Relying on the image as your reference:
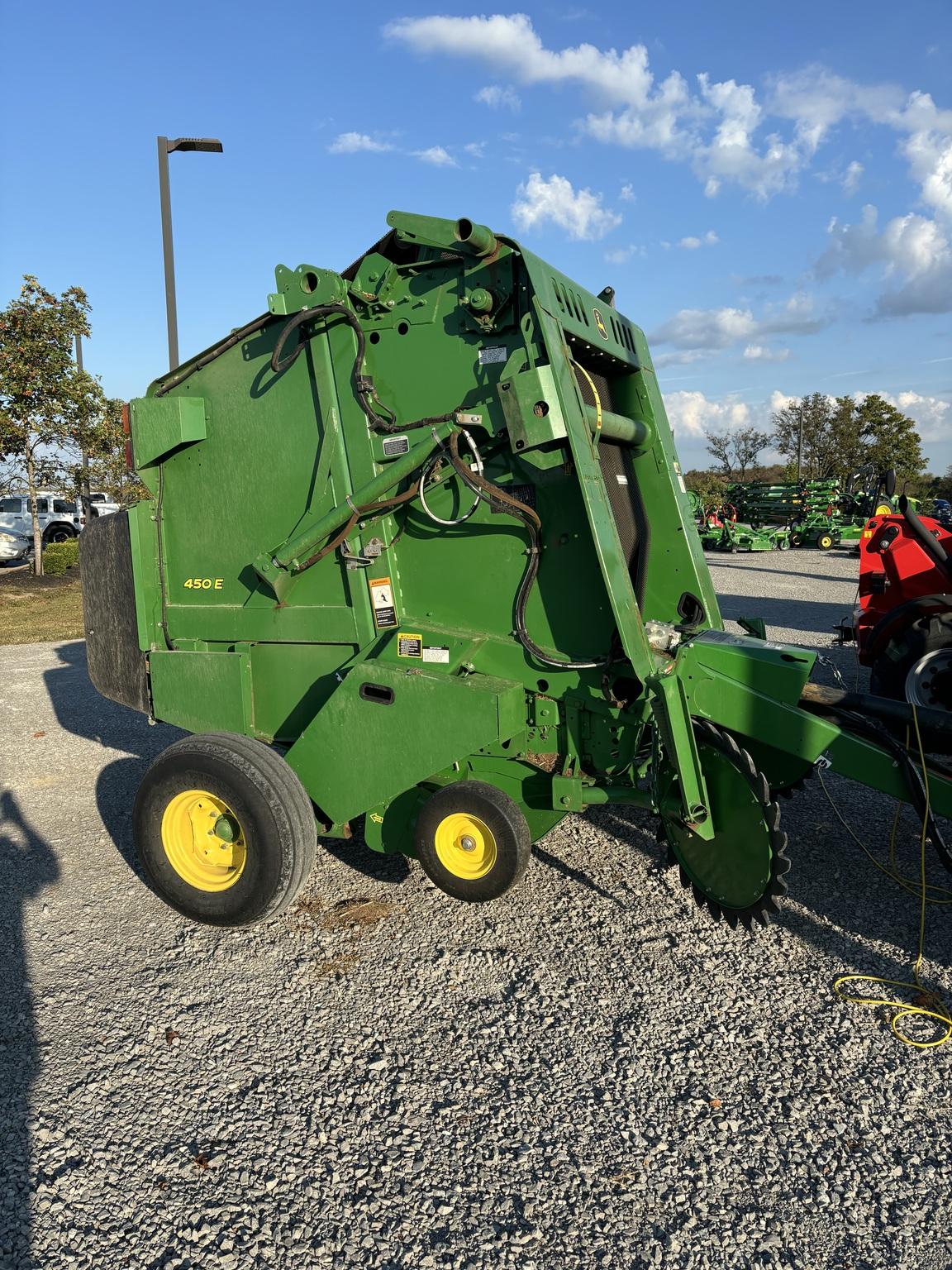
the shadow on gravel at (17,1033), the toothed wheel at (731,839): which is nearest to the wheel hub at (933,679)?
the toothed wheel at (731,839)

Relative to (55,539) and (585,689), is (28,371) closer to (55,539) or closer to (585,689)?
(55,539)

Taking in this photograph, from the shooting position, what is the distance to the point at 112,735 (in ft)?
23.6

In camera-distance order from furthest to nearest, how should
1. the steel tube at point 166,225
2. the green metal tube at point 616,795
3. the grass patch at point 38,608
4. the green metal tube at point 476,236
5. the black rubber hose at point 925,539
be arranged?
the grass patch at point 38,608, the steel tube at point 166,225, the black rubber hose at point 925,539, the green metal tube at point 616,795, the green metal tube at point 476,236

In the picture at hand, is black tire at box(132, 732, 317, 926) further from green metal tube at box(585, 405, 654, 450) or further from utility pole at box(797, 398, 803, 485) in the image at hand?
utility pole at box(797, 398, 803, 485)

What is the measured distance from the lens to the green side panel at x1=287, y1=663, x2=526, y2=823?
3426mm

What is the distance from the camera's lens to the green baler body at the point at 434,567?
3381 mm

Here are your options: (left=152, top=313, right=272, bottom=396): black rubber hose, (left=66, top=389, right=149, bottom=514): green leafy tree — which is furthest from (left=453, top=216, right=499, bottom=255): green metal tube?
(left=66, top=389, right=149, bottom=514): green leafy tree

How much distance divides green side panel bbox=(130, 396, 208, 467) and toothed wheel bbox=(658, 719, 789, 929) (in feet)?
9.17

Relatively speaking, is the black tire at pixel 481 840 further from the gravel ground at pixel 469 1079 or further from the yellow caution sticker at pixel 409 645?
the yellow caution sticker at pixel 409 645

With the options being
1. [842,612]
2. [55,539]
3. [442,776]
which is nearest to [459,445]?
[442,776]

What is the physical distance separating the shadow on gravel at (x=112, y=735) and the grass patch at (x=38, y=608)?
2.58 metres

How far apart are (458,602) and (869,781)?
1891 millimetres

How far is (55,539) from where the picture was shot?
81.6 feet

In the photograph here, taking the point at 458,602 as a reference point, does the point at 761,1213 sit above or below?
below
